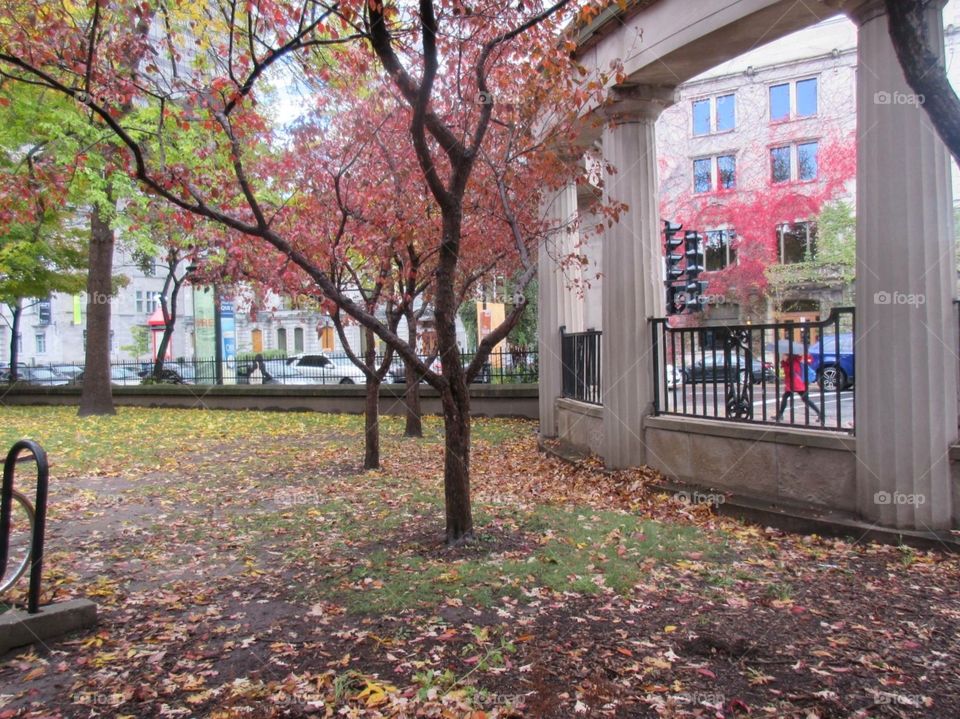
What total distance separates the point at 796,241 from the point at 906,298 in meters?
26.0

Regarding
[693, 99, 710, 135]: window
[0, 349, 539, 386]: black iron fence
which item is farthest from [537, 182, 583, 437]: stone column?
[693, 99, 710, 135]: window

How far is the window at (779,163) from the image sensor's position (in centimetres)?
3027

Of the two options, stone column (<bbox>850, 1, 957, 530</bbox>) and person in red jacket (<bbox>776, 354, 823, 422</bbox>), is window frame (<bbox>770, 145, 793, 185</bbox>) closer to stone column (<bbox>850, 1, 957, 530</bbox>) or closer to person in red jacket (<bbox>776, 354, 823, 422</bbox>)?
person in red jacket (<bbox>776, 354, 823, 422</bbox>)

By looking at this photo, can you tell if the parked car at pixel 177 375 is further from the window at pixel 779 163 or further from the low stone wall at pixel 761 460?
the window at pixel 779 163

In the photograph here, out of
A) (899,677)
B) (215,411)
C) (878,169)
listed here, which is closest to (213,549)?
(899,677)

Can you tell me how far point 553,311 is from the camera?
472 inches

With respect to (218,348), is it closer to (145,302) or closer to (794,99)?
(794,99)

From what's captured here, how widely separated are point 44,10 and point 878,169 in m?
7.34

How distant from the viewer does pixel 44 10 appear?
5.98m

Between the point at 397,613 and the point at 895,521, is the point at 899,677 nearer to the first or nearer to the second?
the point at 895,521

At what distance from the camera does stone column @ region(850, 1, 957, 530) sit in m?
5.66

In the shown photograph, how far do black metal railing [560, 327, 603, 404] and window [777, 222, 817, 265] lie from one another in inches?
813
